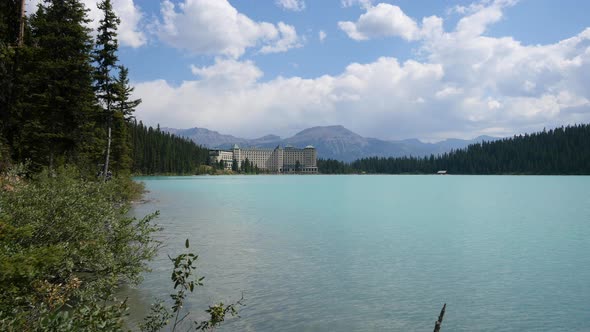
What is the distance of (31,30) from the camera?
33062 millimetres

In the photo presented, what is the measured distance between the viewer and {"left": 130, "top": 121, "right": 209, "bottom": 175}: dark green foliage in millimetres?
148125

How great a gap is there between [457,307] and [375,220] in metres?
23.4

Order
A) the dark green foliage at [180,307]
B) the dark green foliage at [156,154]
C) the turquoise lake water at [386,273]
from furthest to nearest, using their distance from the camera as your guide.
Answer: the dark green foliage at [156,154] → the turquoise lake water at [386,273] → the dark green foliage at [180,307]

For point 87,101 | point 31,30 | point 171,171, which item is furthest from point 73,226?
point 171,171

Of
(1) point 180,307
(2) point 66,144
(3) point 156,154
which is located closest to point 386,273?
(1) point 180,307

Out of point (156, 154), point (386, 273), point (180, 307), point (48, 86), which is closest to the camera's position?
point (180, 307)

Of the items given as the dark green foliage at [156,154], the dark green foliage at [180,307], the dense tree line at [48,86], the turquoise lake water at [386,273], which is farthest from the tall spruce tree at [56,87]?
the dark green foliage at [156,154]

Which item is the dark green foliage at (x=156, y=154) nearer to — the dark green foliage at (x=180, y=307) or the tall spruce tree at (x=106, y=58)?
the tall spruce tree at (x=106, y=58)

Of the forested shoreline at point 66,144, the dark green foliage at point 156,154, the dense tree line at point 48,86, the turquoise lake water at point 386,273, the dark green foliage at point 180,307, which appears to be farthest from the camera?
the dark green foliage at point 156,154

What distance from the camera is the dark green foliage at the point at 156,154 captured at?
14812cm

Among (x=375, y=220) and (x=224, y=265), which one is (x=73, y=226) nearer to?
(x=224, y=265)

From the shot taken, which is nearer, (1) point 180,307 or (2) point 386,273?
(1) point 180,307

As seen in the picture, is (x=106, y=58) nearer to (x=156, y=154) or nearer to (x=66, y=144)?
(x=66, y=144)

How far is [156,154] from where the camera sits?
6403 inches
